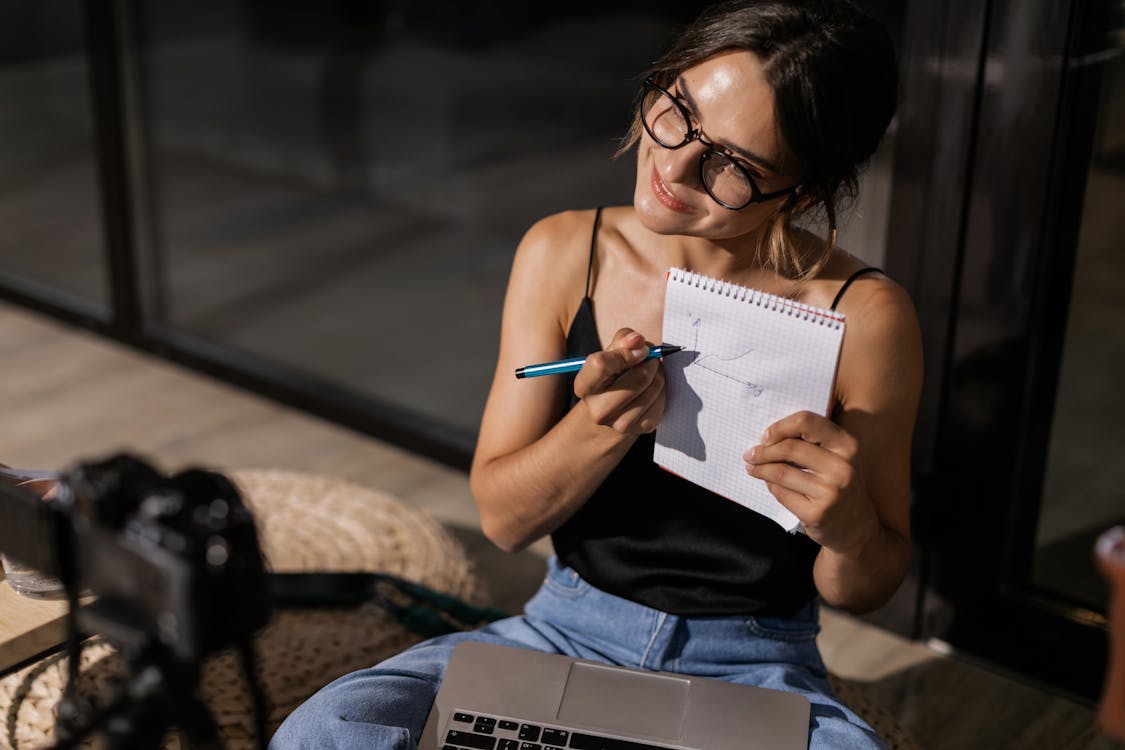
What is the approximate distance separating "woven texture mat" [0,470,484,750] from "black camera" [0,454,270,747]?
0.32 metres

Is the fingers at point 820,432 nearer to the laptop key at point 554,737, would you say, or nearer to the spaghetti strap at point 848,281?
the spaghetti strap at point 848,281

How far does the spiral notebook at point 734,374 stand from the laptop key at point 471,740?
296 mm

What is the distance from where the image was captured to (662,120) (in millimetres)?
1131

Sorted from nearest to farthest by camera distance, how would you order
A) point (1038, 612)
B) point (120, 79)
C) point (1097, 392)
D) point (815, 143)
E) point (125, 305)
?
point (815, 143)
point (1097, 392)
point (1038, 612)
point (120, 79)
point (125, 305)

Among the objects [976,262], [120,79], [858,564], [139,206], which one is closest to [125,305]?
[139,206]

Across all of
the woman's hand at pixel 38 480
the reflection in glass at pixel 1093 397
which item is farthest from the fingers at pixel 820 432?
the reflection in glass at pixel 1093 397

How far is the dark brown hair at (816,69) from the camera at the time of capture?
1.06 meters

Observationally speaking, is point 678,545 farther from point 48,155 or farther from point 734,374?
point 48,155

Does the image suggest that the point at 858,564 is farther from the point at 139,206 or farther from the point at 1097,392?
the point at 139,206

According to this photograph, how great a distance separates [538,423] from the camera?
1.29 m

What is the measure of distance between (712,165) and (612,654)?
1.62 ft

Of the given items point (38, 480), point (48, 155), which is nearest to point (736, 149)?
point (38, 480)

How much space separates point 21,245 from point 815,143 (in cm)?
244

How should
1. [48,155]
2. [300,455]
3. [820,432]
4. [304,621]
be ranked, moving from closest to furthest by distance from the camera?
[820,432] < [304,621] < [300,455] < [48,155]
